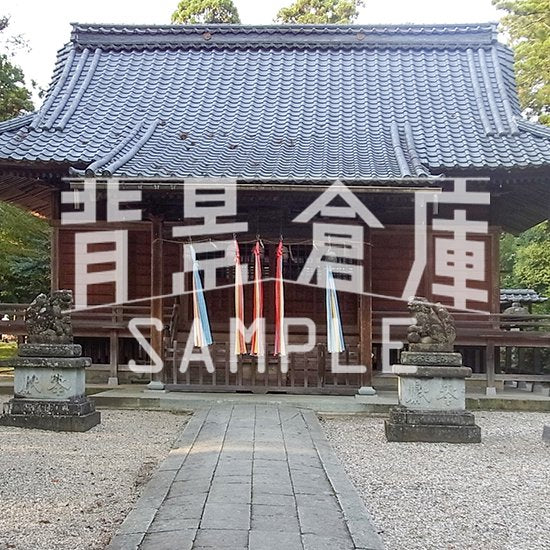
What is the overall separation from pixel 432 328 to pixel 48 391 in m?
5.23

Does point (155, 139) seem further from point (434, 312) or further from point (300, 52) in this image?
point (434, 312)

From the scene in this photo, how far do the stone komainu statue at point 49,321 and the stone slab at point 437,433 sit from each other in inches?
187

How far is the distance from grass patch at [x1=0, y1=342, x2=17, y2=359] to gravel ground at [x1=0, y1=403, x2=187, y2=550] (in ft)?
42.8

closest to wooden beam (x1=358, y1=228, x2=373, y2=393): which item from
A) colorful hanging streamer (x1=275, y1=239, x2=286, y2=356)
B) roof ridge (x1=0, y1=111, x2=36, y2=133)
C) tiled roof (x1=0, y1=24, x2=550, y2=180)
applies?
colorful hanging streamer (x1=275, y1=239, x2=286, y2=356)

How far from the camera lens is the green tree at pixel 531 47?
18969 millimetres

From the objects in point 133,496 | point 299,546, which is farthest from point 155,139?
point 299,546

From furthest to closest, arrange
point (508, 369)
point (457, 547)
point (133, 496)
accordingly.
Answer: point (508, 369) → point (133, 496) → point (457, 547)

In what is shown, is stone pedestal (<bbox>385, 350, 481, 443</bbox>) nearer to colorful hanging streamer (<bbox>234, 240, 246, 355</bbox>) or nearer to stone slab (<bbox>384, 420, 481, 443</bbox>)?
stone slab (<bbox>384, 420, 481, 443</bbox>)

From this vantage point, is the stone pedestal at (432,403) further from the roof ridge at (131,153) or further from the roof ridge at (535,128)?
the roof ridge at (535,128)

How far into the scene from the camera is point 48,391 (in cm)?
861

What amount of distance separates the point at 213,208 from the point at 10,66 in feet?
38.2

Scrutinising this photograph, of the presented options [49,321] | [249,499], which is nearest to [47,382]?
[49,321]

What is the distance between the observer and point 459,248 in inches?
483

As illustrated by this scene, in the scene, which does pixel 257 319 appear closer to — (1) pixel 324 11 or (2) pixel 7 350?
(2) pixel 7 350
